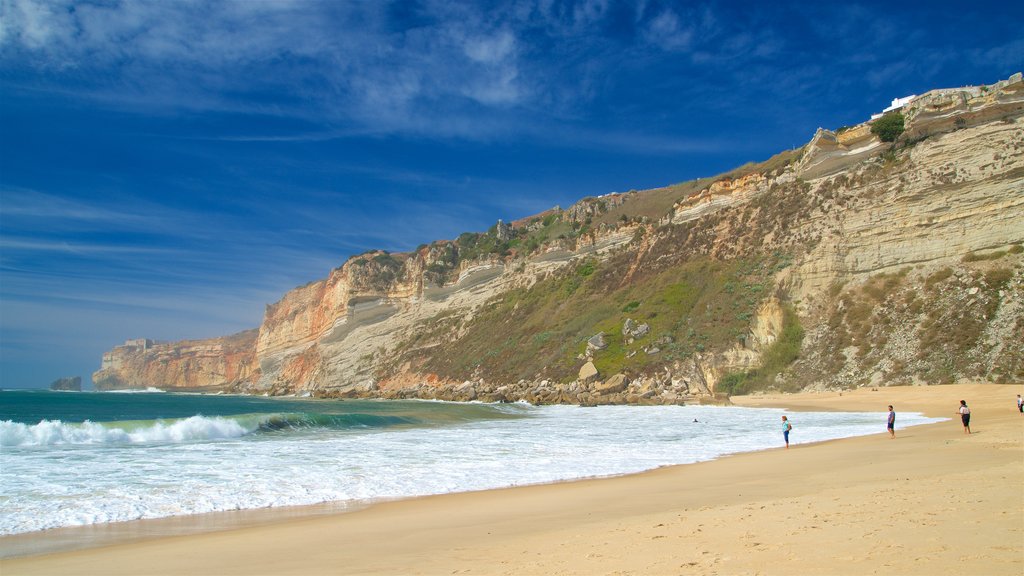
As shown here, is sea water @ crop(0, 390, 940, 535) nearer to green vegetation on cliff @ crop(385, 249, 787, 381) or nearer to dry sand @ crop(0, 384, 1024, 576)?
dry sand @ crop(0, 384, 1024, 576)

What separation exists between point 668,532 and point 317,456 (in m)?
10.7

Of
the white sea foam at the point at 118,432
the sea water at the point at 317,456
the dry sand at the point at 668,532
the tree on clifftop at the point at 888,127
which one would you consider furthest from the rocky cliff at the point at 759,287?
the dry sand at the point at 668,532

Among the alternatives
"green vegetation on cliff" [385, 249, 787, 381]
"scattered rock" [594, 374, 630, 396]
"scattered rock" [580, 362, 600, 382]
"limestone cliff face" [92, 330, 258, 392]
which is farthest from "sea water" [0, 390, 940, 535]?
"limestone cliff face" [92, 330, 258, 392]

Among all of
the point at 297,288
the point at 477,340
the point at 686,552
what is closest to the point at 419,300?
the point at 477,340

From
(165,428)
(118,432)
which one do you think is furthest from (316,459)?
(118,432)

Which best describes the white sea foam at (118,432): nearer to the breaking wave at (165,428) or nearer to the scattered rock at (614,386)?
the breaking wave at (165,428)

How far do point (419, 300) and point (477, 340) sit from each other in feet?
57.0

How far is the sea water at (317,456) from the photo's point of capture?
1000cm

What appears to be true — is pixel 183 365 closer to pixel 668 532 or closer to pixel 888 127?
pixel 888 127

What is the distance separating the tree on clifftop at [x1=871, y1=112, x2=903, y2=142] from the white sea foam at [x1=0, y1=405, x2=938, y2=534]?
89.0 ft

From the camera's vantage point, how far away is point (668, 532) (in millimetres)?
6633

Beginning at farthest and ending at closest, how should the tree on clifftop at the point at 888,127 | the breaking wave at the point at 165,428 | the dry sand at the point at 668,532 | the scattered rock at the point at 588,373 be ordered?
the scattered rock at the point at 588,373 < the tree on clifftop at the point at 888,127 < the breaking wave at the point at 165,428 < the dry sand at the point at 668,532

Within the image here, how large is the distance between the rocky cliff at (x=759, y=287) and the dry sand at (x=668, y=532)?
26169 millimetres

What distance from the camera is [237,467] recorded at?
1307 centimetres
